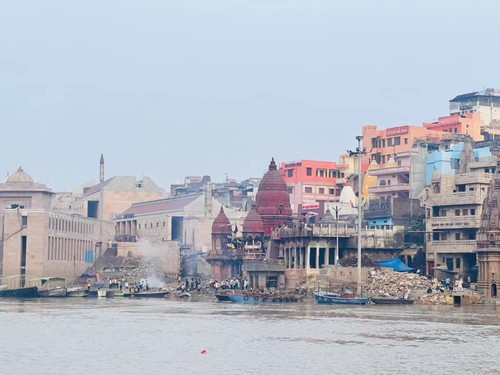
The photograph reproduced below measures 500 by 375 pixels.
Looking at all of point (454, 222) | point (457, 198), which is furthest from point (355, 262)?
point (457, 198)

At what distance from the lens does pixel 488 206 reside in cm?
7819

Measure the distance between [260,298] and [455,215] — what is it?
56.4ft

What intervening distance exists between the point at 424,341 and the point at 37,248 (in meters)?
69.6

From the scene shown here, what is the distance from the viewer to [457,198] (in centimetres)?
8656

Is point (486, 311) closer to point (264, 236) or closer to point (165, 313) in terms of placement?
point (165, 313)

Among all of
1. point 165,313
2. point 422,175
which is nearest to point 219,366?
point 165,313

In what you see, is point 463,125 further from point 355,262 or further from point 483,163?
point 355,262

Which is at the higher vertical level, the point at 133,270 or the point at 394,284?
the point at 133,270

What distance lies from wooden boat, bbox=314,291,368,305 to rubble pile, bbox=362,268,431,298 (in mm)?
4270

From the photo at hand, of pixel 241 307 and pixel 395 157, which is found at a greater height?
pixel 395 157

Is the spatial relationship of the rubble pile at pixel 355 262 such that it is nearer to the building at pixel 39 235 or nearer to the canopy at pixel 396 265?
the canopy at pixel 396 265

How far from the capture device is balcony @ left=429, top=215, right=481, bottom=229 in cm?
8456

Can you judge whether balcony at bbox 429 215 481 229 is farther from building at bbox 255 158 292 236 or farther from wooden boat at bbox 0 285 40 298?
wooden boat at bbox 0 285 40 298

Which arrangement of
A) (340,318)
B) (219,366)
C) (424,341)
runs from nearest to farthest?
1. (219,366)
2. (424,341)
3. (340,318)
